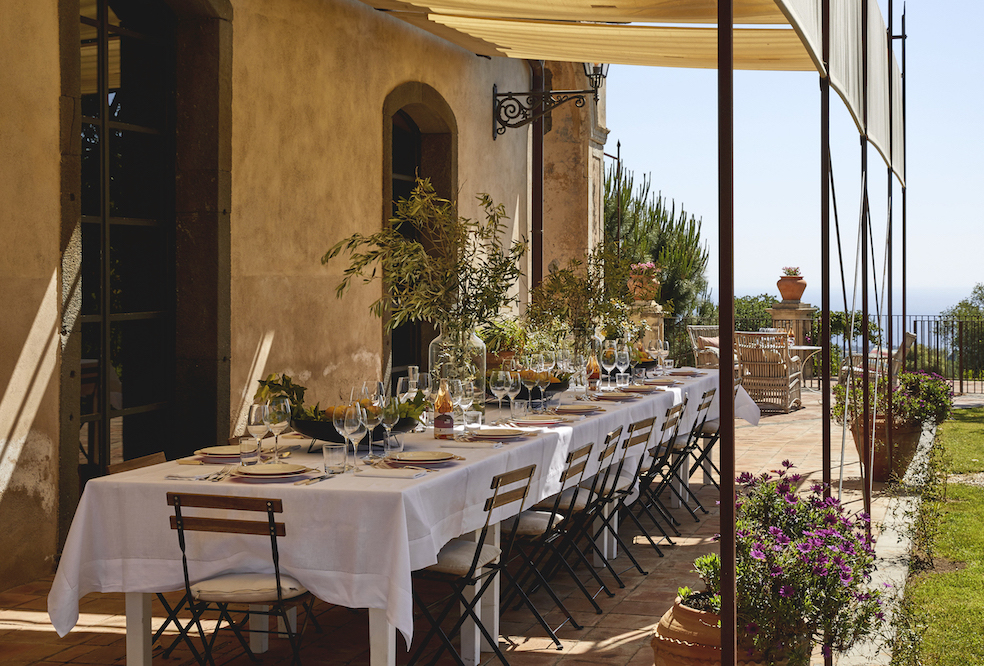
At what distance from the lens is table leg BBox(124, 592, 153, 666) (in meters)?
3.58

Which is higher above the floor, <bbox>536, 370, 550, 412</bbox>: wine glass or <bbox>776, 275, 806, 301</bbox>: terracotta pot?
<bbox>776, 275, 806, 301</bbox>: terracotta pot

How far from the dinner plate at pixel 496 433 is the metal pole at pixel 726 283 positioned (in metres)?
2.16

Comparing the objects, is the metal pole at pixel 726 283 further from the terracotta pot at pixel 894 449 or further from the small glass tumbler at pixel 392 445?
the terracotta pot at pixel 894 449

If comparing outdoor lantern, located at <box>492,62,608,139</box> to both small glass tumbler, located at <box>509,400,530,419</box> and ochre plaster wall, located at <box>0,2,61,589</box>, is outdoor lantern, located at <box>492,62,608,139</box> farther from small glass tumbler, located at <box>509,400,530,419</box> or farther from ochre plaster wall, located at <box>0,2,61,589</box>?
ochre plaster wall, located at <box>0,2,61,589</box>

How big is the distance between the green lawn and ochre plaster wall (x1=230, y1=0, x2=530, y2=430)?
4075 millimetres

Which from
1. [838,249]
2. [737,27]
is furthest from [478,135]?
[838,249]

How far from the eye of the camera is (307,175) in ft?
23.4

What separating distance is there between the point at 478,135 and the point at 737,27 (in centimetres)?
404

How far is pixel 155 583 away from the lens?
3.51m

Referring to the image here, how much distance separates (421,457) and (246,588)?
828mm

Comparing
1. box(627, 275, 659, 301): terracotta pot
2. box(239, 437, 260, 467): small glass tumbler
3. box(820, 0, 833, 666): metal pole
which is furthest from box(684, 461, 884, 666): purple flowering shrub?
box(627, 275, 659, 301): terracotta pot

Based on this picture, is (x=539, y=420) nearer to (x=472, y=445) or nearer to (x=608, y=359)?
(x=472, y=445)

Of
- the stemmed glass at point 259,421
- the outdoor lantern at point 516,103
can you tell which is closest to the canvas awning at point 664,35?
the outdoor lantern at point 516,103

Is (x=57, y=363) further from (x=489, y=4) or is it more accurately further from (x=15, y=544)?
(x=489, y=4)
